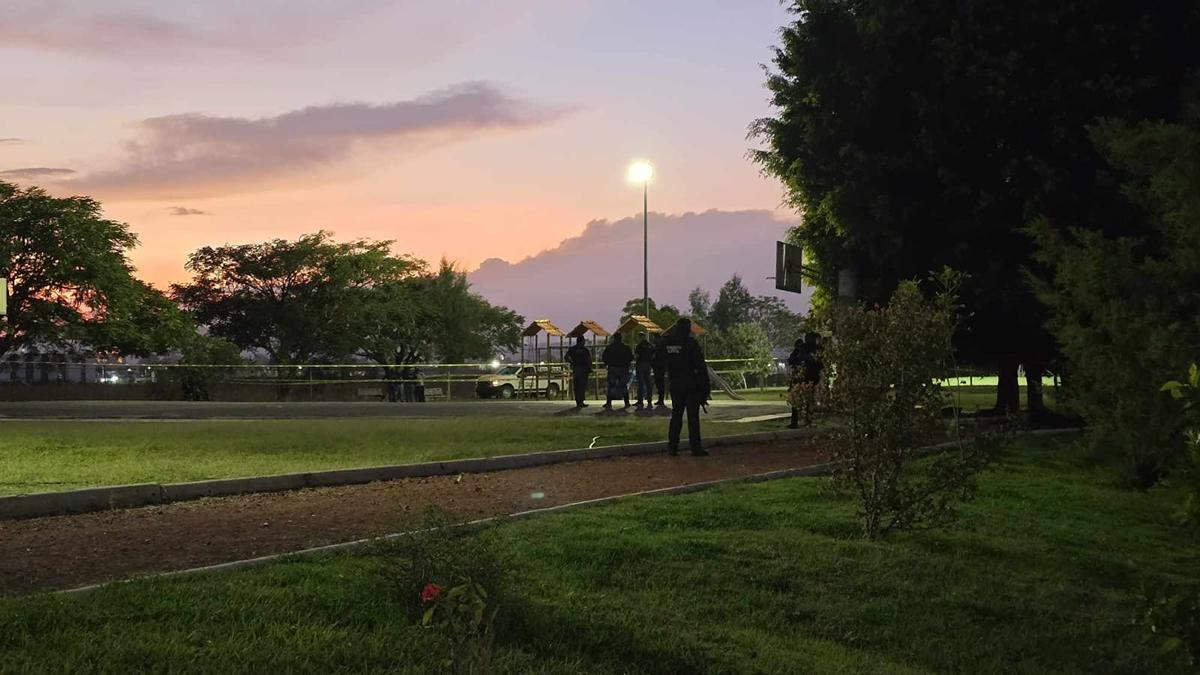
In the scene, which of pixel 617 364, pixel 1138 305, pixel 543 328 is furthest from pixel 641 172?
pixel 1138 305

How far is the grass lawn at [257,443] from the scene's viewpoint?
34.4 ft

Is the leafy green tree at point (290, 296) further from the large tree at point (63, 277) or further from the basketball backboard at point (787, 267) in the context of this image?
the basketball backboard at point (787, 267)

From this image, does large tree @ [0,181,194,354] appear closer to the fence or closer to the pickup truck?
the fence

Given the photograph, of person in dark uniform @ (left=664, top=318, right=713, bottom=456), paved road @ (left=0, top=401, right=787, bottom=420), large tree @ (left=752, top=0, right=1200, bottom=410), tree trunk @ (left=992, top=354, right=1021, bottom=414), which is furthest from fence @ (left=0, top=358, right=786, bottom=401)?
person in dark uniform @ (left=664, top=318, right=713, bottom=456)

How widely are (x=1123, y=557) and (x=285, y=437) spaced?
1209 centimetres

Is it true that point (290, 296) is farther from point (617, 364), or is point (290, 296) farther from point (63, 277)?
point (617, 364)

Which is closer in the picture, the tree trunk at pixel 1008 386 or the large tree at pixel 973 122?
the large tree at pixel 973 122

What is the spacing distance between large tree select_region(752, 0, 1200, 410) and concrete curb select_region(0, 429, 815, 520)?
7.99 metres

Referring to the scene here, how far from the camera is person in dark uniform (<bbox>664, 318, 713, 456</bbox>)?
12750 mm

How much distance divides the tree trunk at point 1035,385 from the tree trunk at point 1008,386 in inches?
11.8

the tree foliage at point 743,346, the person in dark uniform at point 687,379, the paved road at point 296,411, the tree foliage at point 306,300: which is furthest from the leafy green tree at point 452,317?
the person in dark uniform at point 687,379

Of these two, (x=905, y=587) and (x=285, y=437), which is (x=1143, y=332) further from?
(x=285, y=437)

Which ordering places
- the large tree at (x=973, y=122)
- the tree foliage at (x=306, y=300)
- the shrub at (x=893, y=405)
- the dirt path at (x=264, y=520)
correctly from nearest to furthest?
the dirt path at (x=264, y=520) → the shrub at (x=893, y=405) → the large tree at (x=973, y=122) → the tree foliage at (x=306, y=300)

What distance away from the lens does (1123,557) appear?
23.2 ft
